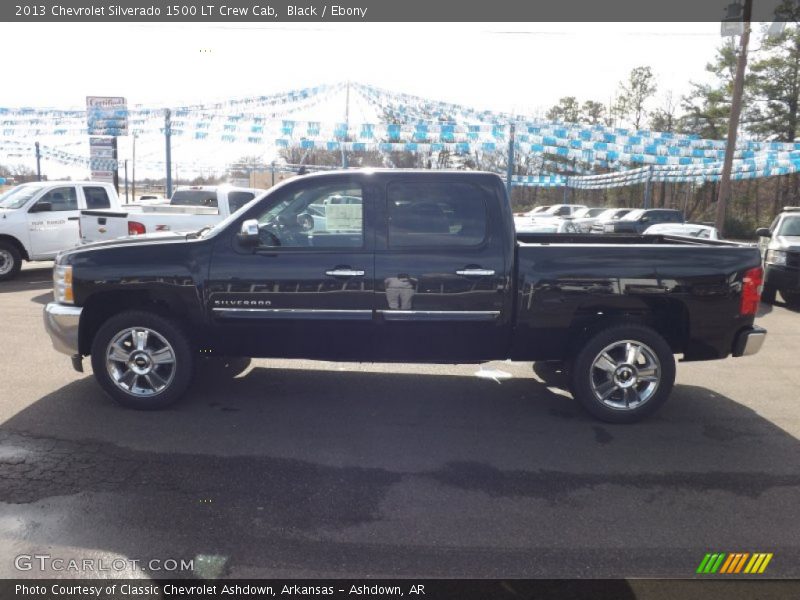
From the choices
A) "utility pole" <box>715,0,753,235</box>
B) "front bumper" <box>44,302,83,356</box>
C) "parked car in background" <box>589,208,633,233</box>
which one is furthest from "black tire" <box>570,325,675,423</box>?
"parked car in background" <box>589,208,633,233</box>

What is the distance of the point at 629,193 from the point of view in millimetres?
43500

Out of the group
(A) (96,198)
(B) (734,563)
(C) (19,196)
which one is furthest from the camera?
(A) (96,198)

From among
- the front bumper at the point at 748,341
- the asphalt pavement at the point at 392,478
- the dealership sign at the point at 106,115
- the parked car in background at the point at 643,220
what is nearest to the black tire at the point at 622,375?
the asphalt pavement at the point at 392,478

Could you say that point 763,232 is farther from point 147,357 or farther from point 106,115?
point 106,115

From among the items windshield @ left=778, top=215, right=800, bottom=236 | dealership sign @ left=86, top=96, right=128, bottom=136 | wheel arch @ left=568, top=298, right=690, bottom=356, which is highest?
dealership sign @ left=86, top=96, right=128, bottom=136

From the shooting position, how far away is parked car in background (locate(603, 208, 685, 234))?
73.8 feet

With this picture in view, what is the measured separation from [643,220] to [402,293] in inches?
782

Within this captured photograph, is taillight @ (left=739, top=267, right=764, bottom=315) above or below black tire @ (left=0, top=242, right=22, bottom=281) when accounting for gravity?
above

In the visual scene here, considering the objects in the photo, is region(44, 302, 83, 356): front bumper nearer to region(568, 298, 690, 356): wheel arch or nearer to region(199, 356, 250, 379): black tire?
region(199, 356, 250, 379): black tire

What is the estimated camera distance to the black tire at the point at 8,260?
12.4 meters

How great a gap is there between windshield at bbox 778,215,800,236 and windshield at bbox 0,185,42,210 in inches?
576

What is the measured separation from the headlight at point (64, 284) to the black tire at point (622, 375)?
13.9ft

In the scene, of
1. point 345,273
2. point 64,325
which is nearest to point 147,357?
point 64,325

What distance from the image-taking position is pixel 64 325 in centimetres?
527
